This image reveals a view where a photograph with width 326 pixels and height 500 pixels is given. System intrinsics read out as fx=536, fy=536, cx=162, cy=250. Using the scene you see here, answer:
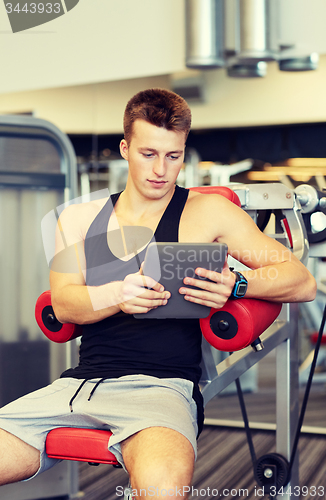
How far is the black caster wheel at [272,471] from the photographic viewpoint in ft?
5.72

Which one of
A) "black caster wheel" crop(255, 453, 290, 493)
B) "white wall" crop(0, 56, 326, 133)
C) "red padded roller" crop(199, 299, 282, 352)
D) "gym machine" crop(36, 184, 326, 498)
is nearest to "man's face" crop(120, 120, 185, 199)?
"gym machine" crop(36, 184, 326, 498)

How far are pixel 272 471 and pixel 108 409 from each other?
80cm

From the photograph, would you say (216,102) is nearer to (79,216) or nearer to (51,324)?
(79,216)

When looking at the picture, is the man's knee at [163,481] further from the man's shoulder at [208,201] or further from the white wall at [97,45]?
the white wall at [97,45]

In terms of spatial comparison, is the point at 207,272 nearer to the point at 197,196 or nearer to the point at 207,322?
the point at 207,322

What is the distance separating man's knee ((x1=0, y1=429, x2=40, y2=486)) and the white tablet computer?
0.40 meters

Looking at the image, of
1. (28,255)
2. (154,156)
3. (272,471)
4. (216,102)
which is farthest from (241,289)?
(216,102)

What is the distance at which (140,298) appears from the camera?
119 cm

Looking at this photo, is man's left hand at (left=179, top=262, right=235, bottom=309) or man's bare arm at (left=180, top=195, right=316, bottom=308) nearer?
man's left hand at (left=179, top=262, right=235, bottom=309)

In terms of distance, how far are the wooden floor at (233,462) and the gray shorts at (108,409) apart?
3.49 ft

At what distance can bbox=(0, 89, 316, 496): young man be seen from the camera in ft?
3.91

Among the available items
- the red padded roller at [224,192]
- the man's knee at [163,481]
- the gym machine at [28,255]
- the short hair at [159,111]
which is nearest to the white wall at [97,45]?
the gym machine at [28,255]

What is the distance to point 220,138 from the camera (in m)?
5.58

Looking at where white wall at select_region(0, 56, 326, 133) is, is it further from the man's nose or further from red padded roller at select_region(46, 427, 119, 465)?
red padded roller at select_region(46, 427, 119, 465)
